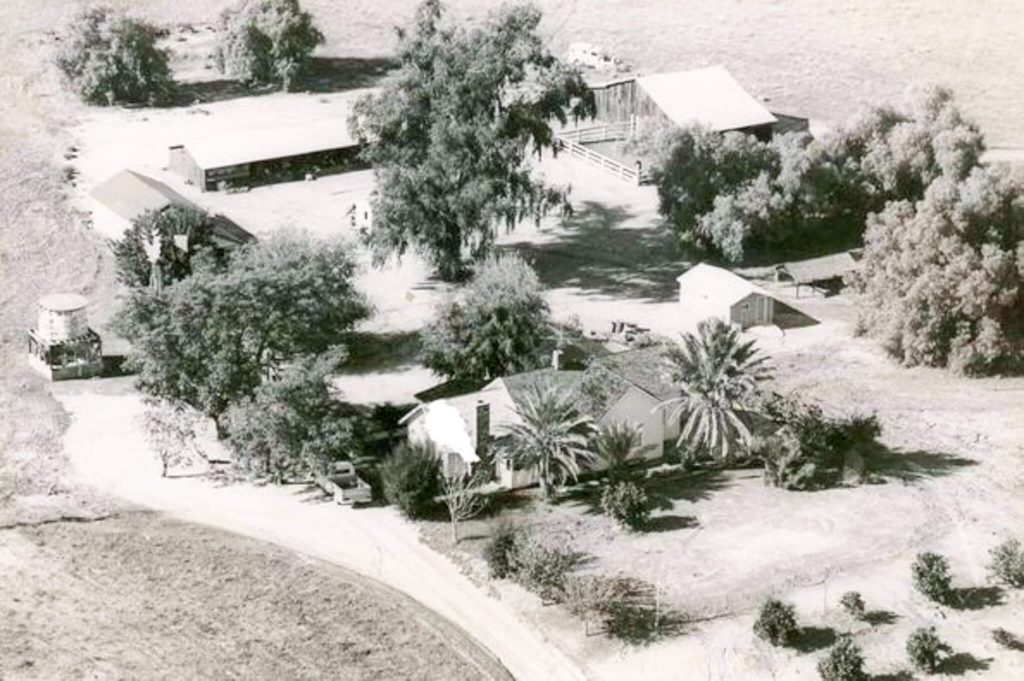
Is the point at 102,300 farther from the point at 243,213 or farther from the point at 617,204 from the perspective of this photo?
the point at 617,204

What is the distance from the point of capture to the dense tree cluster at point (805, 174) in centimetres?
9531

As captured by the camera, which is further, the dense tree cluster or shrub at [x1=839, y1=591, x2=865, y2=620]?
the dense tree cluster

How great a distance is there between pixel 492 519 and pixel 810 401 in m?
20.6

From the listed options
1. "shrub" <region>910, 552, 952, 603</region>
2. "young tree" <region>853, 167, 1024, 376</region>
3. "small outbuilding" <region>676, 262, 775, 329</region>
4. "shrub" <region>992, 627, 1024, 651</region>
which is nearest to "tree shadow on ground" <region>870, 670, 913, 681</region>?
"shrub" <region>992, 627, 1024, 651</region>

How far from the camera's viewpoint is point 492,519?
69062 millimetres

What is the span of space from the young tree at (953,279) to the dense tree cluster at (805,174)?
33.3ft

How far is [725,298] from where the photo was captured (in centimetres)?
Result: 8862

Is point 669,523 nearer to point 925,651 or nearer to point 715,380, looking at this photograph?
point 715,380

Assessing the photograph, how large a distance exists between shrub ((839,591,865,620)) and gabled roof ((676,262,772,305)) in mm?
28966

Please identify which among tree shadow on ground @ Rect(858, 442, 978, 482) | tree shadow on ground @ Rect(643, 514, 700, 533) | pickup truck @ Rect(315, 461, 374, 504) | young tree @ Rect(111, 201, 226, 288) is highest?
young tree @ Rect(111, 201, 226, 288)

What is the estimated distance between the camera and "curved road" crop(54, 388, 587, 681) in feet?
199

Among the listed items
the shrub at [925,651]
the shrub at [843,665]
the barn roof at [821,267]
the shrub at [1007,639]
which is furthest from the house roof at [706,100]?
the shrub at [843,665]

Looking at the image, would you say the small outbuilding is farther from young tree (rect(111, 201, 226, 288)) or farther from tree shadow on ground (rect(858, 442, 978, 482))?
young tree (rect(111, 201, 226, 288))

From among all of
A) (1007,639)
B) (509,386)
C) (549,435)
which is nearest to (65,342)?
(509,386)
